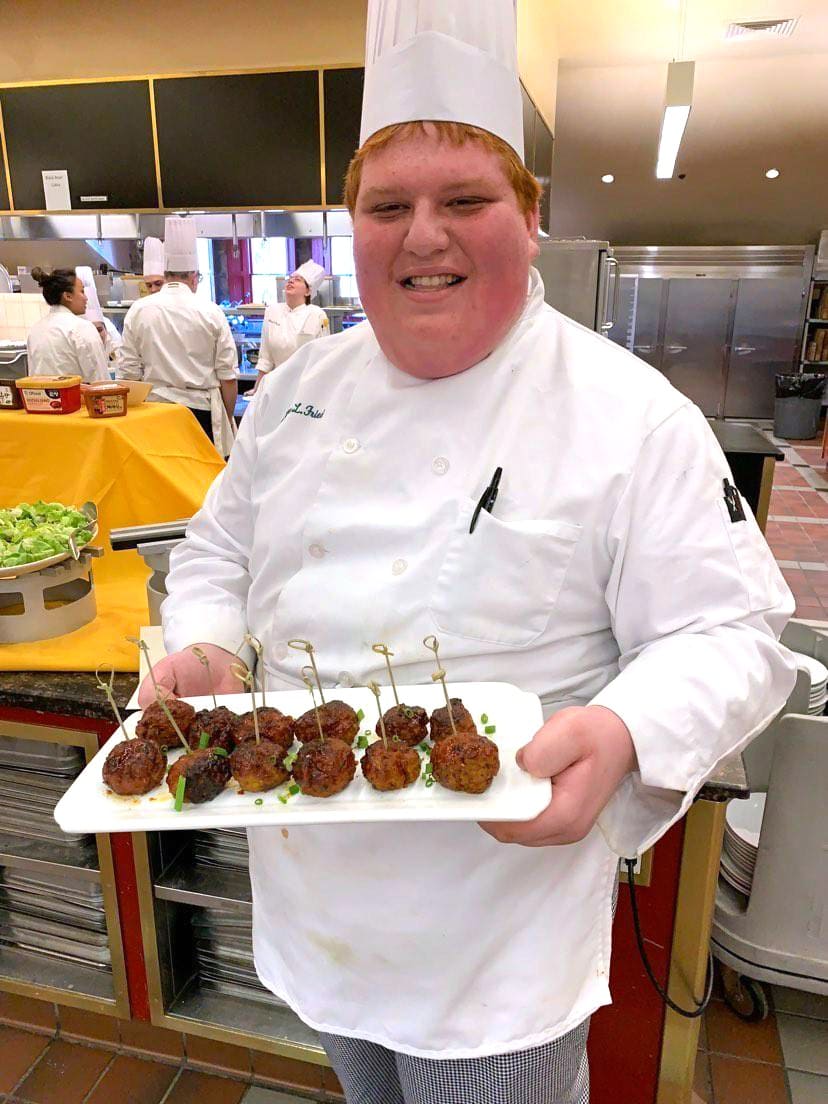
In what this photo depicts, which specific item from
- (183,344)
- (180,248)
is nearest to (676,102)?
(180,248)

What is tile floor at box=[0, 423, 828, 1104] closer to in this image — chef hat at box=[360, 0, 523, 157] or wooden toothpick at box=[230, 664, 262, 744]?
wooden toothpick at box=[230, 664, 262, 744]

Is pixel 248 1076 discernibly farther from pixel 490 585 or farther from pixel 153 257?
pixel 153 257

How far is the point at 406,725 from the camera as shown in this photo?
104cm

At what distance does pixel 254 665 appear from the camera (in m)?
1.37

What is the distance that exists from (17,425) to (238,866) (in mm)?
1446

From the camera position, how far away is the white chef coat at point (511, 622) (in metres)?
0.97

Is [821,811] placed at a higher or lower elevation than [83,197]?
lower

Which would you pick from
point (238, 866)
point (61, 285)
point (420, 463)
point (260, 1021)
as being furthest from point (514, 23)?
point (61, 285)

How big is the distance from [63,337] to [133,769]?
451 centimetres

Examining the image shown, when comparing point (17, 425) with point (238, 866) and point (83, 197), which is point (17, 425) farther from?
point (83, 197)

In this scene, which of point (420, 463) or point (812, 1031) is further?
point (812, 1031)

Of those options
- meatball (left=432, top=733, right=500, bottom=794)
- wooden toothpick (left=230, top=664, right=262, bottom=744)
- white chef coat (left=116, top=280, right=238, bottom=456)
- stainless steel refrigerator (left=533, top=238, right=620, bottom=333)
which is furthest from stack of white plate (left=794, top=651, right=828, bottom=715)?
white chef coat (left=116, top=280, right=238, bottom=456)

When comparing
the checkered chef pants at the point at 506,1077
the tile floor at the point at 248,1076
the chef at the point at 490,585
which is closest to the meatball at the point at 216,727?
the chef at the point at 490,585

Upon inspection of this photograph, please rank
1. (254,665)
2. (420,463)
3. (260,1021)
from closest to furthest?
1. (420,463)
2. (254,665)
3. (260,1021)
